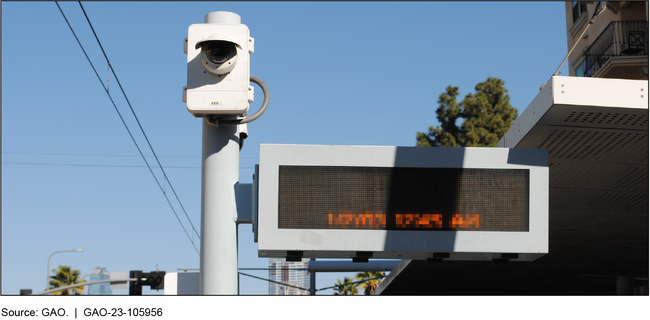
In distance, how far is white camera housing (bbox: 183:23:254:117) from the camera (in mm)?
5984

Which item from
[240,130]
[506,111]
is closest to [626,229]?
[240,130]

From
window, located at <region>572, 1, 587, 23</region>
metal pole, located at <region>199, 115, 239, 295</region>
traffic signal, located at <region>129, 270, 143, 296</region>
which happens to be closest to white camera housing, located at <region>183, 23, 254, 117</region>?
metal pole, located at <region>199, 115, 239, 295</region>

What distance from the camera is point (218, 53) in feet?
19.7

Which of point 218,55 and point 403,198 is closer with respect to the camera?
point 218,55

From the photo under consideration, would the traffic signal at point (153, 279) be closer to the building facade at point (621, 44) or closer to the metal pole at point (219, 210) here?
the building facade at point (621, 44)

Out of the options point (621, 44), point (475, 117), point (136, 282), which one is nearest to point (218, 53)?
point (621, 44)

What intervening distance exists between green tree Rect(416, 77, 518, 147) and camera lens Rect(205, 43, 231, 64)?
1562 inches

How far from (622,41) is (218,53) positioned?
2070 centimetres

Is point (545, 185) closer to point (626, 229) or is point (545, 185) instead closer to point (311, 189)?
point (311, 189)

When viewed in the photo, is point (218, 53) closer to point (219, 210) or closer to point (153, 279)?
point (219, 210)

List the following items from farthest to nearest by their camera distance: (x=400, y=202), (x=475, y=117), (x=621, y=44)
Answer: (x=475, y=117), (x=621, y=44), (x=400, y=202)

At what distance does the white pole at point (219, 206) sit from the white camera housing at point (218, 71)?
0.23 m

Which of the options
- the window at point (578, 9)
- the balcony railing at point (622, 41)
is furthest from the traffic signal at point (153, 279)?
the window at point (578, 9)
